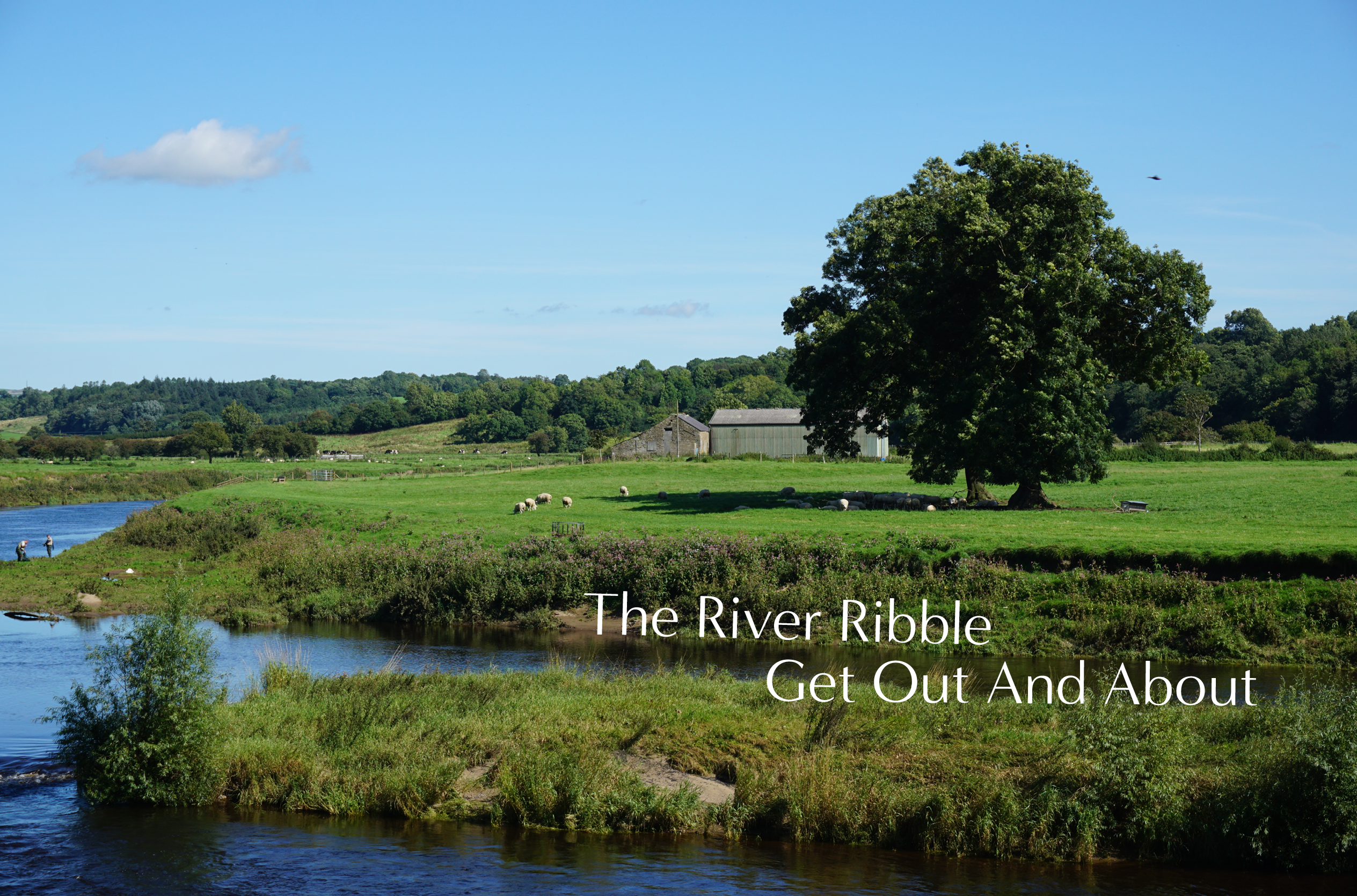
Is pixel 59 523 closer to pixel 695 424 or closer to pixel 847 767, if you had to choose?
pixel 695 424

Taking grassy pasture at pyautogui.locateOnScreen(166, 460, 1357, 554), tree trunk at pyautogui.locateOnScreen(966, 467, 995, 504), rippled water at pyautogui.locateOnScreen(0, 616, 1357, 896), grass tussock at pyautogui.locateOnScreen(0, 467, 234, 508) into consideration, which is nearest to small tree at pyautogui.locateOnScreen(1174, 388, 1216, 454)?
grassy pasture at pyautogui.locateOnScreen(166, 460, 1357, 554)

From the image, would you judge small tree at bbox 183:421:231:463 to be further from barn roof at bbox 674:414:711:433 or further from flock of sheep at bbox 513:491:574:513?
flock of sheep at bbox 513:491:574:513

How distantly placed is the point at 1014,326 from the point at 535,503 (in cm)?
2315

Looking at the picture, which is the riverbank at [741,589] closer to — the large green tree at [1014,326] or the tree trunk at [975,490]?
the large green tree at [1014,326]

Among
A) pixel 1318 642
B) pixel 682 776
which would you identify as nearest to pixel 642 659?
pixel 682 776

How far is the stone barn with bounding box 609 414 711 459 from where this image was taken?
99000mm

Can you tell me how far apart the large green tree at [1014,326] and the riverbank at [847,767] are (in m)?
20.9

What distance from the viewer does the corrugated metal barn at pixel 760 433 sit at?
91.8 metres

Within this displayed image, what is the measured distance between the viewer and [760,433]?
307 ft

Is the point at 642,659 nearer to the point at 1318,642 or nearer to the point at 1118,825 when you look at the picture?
the point at 1118,825

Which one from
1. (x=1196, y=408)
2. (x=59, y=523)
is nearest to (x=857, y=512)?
(x=59, y=523)

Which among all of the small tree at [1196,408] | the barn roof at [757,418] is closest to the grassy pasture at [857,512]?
the barn roof at [757,418]

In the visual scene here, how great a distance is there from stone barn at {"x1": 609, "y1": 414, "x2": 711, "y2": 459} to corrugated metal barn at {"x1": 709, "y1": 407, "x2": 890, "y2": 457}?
1920mm

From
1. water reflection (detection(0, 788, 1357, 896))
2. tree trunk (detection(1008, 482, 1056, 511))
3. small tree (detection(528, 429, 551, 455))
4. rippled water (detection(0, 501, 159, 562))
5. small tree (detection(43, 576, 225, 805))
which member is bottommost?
water reflection (detection(0, 788, 1357, 896))
